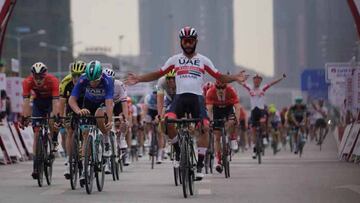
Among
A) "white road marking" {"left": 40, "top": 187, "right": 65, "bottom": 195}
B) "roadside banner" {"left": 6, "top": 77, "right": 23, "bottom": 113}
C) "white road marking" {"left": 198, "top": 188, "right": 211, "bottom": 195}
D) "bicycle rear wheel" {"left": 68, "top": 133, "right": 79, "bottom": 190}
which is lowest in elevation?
"white road marking" {"left": 198, "top": 188, "right": 211, "bottom": 195}

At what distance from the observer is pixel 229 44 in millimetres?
185125

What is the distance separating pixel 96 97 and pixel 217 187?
7.71 feet

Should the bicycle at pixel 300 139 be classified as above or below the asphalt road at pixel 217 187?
above

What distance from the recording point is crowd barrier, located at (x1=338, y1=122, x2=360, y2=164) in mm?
29062

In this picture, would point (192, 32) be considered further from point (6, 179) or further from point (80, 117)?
point (6, 179)

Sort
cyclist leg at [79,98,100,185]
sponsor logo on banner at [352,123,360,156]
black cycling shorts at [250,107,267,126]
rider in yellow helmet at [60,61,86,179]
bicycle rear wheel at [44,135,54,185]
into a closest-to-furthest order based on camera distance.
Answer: cyclist leg at [79,98,100,185] < bicycle rear wheel at [44,135,54,185] < rider in yellow helmet at [60,61,86,179] < sponsor logo on banner at [352,123,360,156] < black cycling shorts at [250,107,267,126]

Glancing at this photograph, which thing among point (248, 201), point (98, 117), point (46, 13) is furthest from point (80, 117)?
point (46, 13)

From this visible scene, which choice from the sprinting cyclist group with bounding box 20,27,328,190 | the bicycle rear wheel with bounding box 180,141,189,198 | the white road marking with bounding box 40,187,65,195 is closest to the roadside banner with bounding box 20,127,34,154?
the sprinting cyclist group with bounding box 20,27,328,190

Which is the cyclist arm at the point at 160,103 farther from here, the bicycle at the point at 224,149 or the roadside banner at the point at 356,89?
the roadside banner at the point at 356,89

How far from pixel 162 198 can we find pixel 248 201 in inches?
49.7

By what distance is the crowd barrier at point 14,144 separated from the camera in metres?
30.1

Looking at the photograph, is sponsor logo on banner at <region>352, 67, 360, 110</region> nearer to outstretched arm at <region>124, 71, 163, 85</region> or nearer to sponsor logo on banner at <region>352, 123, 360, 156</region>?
sponsor logo on banner at <region>352, 123, 360, 156</region>

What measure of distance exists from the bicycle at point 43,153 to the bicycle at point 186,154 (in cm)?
263

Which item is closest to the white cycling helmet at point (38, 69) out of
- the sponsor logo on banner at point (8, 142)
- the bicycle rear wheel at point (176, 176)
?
the bicycle rear wheel at point (176, 176)
